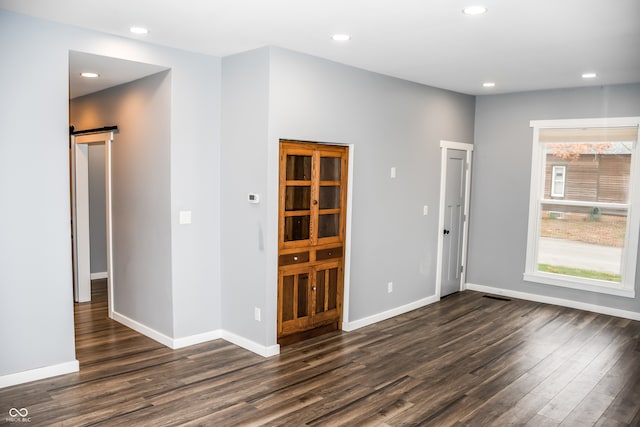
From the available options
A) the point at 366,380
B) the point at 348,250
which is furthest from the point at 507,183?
the point at 366,380

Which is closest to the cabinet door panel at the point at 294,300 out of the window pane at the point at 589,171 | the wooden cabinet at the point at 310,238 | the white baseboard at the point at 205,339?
the wooden cabinet at the point at 310,238

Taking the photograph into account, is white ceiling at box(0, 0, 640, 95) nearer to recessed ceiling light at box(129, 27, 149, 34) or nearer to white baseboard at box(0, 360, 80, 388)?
recessed ceiling light at box(129, 27, 149, 34)

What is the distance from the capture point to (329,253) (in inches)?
184

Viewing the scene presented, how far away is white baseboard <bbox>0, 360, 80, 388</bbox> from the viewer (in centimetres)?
343

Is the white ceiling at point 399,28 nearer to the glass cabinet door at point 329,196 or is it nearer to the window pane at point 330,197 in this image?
the glass cabinet door at point 329,196

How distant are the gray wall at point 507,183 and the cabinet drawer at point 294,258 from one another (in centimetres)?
314

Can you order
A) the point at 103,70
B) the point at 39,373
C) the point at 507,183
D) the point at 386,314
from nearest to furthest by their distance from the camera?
the point at 39,373 → the point at 103,70 → the point at 386,314 → the point at 507,183

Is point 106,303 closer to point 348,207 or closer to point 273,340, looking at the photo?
point 273,340

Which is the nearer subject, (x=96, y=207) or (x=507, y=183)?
(x=507, y=183)

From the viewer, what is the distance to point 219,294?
4586mm

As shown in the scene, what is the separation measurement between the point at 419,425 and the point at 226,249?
2284mm

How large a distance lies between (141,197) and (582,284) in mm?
5098

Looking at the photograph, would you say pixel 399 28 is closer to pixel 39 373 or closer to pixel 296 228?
pixel 296 228

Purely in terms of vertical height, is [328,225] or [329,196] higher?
[329,196]
